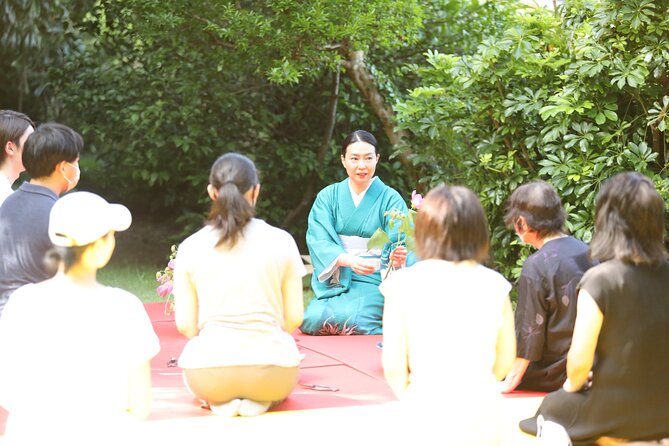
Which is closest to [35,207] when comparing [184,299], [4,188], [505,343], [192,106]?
[4,188]

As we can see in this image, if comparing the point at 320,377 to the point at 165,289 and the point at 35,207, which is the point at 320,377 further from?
the point at 35,207

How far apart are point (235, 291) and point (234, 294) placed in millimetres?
12

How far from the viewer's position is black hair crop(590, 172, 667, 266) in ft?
9.44

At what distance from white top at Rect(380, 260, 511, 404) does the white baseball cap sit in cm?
83

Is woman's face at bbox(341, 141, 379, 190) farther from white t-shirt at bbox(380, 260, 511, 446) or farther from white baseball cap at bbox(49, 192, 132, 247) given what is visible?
white baseball cap at bbox(49, 192, 132, 247)

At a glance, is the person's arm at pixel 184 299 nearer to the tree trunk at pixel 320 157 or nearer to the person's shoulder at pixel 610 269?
the person's shoulder at pixel 610 269

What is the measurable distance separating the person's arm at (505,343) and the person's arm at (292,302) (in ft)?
3.20

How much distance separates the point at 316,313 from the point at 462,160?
1.90 metres

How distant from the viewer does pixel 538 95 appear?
5.41m

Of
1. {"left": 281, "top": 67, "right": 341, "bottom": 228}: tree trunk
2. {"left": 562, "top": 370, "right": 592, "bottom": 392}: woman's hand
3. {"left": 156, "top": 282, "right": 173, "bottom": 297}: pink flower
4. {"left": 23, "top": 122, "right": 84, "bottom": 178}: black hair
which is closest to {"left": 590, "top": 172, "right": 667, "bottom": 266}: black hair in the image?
{"left": 562, "top": 370, "right": 592, "bottom": 392}: woman's hand

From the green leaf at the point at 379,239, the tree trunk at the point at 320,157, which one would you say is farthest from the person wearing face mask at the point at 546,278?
the tree trunk at the point at 320,157

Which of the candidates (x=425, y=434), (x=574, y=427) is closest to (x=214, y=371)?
(x=425, y=434)

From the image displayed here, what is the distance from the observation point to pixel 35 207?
3557 mm

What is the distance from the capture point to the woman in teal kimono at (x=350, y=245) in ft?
16.6
